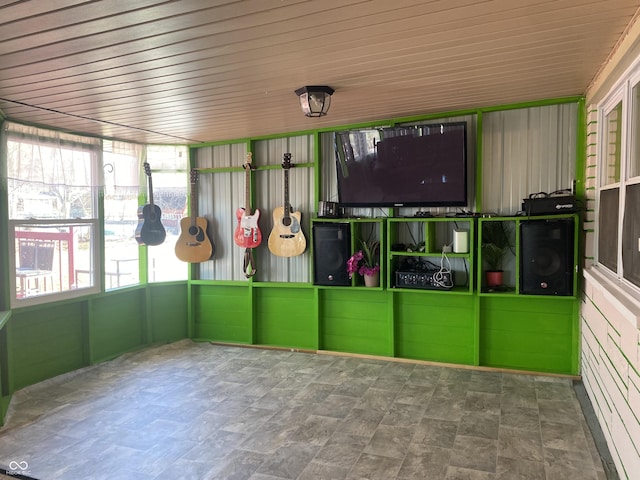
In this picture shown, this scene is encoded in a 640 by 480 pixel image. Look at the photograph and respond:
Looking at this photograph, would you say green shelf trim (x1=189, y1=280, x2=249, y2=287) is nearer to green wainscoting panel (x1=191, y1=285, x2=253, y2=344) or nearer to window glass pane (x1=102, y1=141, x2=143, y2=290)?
green wainscoting panel (x1=191, y1=285, x2=253, y2=344)

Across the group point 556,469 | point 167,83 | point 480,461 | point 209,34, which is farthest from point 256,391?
point 209,34

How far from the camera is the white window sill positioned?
1979 mm

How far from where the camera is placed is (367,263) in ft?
14.2

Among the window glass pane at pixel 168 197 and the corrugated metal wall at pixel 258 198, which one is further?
the window glass pane at pixel 168 197

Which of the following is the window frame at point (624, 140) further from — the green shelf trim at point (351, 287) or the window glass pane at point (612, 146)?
the green shelf trim at point (351, 287)

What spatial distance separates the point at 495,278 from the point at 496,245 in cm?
28

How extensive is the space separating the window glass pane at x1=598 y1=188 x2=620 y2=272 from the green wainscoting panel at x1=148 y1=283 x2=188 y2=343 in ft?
13.5

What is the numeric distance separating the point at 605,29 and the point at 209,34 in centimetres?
189

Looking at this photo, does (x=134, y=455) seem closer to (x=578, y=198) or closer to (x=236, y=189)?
(x=236, y=189)

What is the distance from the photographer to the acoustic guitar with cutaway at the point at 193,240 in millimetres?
5051

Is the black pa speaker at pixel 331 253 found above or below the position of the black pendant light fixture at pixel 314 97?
below

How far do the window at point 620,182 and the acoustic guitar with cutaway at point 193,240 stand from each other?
12.2 feet

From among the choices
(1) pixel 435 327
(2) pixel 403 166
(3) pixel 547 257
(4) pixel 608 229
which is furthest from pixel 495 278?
(2) pixel 403 166

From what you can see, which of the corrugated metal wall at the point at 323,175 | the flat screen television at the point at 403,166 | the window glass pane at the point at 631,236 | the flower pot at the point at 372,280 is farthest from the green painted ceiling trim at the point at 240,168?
the window glass pane at the point at 631,236
